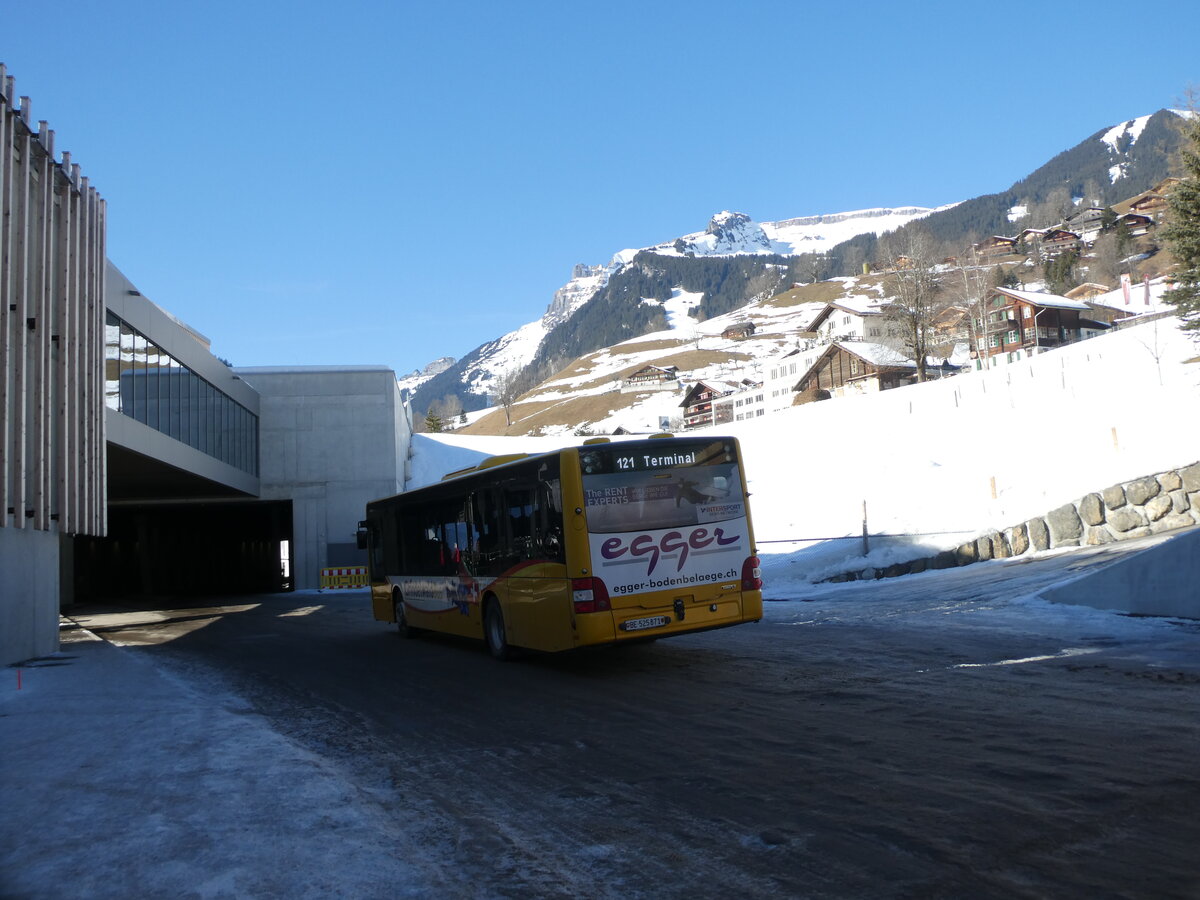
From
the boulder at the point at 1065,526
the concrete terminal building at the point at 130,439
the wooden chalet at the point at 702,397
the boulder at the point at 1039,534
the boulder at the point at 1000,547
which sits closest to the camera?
the concrete terminal building at the point at 130,439

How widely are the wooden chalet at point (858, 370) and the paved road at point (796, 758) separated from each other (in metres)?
65.1

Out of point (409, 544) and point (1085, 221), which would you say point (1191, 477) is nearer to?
point (409, 544)

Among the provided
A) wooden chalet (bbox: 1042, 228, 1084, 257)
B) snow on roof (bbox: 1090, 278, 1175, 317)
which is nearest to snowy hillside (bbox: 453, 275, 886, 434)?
wooden chalet (bbox: 1042, 228, 1084, 257)

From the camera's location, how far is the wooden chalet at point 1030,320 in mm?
82312

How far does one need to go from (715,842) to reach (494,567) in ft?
30.1

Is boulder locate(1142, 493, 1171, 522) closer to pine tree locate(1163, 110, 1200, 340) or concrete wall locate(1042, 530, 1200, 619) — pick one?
concrete wall locate(1042, 530, 1200, 619)

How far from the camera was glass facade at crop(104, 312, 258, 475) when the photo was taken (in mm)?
26438

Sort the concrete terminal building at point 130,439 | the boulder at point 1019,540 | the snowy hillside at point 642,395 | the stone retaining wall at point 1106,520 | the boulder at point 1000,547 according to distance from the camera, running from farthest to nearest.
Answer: the snowy hillside at point 642,395, the boulder at point 1000,547, the boulder at point 1019,540, the stone retaining wall at point 1106,520, the concrete terminal building at point 130,439

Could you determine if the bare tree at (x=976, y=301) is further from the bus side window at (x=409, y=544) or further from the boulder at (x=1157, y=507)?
the bus side window at (x=409, y=544)

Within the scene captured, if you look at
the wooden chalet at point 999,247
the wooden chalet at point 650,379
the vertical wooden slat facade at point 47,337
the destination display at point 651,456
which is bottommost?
the destination display at point 651,456

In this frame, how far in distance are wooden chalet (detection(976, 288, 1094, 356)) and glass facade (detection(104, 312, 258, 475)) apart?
6245 centimetres

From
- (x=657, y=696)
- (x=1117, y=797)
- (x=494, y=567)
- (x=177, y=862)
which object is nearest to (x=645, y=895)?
(x=177, y=862)

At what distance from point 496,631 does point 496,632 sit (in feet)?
0.05

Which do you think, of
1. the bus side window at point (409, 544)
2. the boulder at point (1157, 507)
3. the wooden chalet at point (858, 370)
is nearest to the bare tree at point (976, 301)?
the wooden chalet at point (858, 370)
